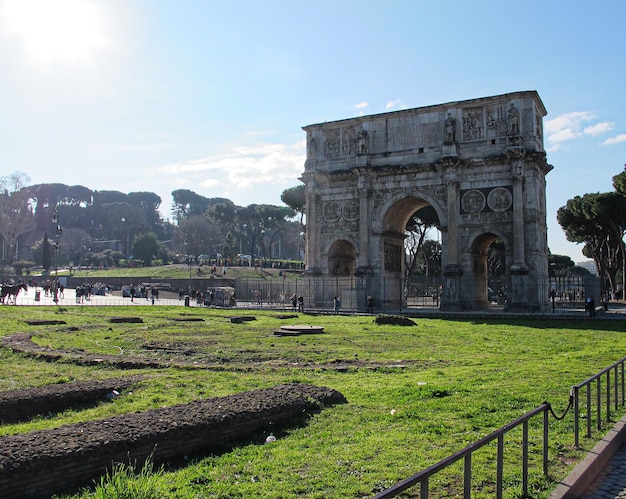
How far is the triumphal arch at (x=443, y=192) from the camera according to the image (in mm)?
34781

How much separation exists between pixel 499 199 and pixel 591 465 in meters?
31.4

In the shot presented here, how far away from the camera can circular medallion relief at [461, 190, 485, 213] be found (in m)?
36.2

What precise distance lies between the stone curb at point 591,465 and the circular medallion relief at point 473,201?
29902mm

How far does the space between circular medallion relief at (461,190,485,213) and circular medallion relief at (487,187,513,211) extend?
46 cm

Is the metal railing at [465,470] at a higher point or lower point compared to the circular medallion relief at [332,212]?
lower

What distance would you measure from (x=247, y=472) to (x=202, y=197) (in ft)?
460

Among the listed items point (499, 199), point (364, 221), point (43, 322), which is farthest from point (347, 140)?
point (43, 322)

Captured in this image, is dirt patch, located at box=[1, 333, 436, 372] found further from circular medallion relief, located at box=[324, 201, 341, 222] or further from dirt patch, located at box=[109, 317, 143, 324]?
circular medallion relief, located at box=[324, 201, 341, 222]

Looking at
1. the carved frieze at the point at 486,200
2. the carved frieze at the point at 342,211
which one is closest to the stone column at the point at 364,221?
the carved frieze at the point at 342,211

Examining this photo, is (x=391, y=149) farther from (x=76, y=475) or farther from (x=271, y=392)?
(x=76, y=475)

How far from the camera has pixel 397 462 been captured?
6027 millimetres

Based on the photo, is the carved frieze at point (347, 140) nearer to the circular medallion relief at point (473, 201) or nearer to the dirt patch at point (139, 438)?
the circular medallion relief at point (473, 201)

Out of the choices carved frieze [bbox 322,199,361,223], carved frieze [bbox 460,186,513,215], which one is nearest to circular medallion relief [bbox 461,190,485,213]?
carved frieze [bbox 460,186,513,215]

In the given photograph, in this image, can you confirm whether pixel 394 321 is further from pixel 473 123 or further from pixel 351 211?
pixel 473 123
